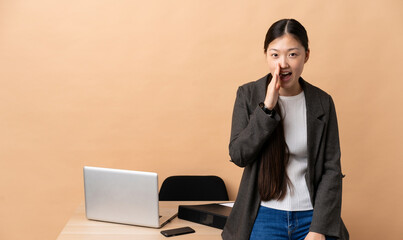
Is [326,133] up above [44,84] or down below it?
below

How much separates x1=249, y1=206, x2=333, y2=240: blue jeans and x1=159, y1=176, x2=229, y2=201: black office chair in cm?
115

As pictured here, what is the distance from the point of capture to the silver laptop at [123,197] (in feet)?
6.35

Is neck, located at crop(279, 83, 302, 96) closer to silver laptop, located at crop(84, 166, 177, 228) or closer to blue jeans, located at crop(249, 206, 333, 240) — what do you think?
blue jeans, located at crop(249, 206, 333, 240)

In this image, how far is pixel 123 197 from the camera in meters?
1.98

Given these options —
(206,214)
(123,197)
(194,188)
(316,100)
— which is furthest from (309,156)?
(194,188)

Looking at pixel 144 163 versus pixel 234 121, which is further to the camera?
pixel 144 163

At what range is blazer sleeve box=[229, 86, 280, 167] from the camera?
1.63 metres

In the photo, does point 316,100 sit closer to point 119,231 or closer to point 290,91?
point 290,91

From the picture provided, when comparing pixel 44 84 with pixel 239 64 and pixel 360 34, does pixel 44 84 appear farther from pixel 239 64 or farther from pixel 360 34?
pixel 360 34

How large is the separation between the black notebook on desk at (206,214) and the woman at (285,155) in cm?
21

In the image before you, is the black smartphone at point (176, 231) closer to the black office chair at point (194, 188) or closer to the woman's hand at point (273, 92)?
the woman's hand at point (273, 92)

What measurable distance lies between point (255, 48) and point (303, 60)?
122 centimetres

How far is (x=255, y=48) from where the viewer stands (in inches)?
115

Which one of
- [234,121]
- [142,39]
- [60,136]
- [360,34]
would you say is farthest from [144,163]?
[360,34]
